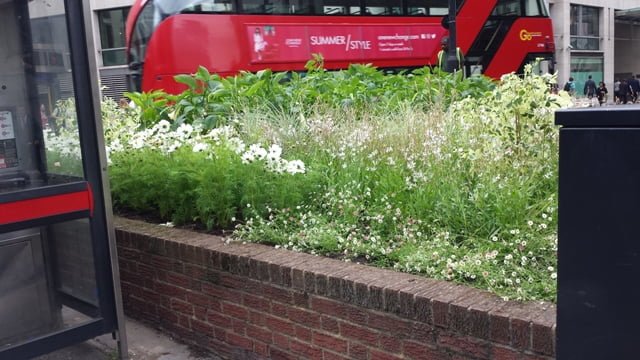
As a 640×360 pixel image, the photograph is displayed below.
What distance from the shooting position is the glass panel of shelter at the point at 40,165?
3764 millimetres

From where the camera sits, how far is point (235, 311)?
3.86 m

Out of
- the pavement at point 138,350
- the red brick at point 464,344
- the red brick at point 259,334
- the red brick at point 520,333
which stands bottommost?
the pavement at point 138,350

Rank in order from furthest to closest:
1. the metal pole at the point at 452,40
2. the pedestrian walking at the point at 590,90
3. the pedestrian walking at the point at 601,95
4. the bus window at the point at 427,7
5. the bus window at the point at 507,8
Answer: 1. the bus window at the point at 507,8
2. the bus window at the point at 427,7
3. the metal pole at the point at 452,40
4. the pedestrian walking at the point at 601,95
5. the pedestrian walking at the point at 590,90

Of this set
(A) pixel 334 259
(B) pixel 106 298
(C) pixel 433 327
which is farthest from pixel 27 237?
(C) pixel 433 327

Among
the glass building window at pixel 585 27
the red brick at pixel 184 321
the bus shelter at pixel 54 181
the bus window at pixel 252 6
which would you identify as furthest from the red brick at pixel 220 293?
Answer: the glass building window at pixel 585 27

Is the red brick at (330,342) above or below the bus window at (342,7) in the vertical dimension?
below

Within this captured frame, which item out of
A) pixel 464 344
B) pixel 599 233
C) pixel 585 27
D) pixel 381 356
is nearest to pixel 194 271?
pixel 381 356

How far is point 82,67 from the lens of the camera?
3713 millimetres

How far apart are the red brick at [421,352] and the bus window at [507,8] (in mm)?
14694

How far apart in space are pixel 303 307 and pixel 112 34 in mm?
33697

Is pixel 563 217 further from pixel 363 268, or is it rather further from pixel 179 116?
pixel 179 116

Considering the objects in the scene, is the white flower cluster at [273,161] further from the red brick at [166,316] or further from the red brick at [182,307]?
the red brick at [166,316]

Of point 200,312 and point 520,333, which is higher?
point 520,333

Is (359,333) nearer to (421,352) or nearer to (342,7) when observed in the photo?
(421,352)
